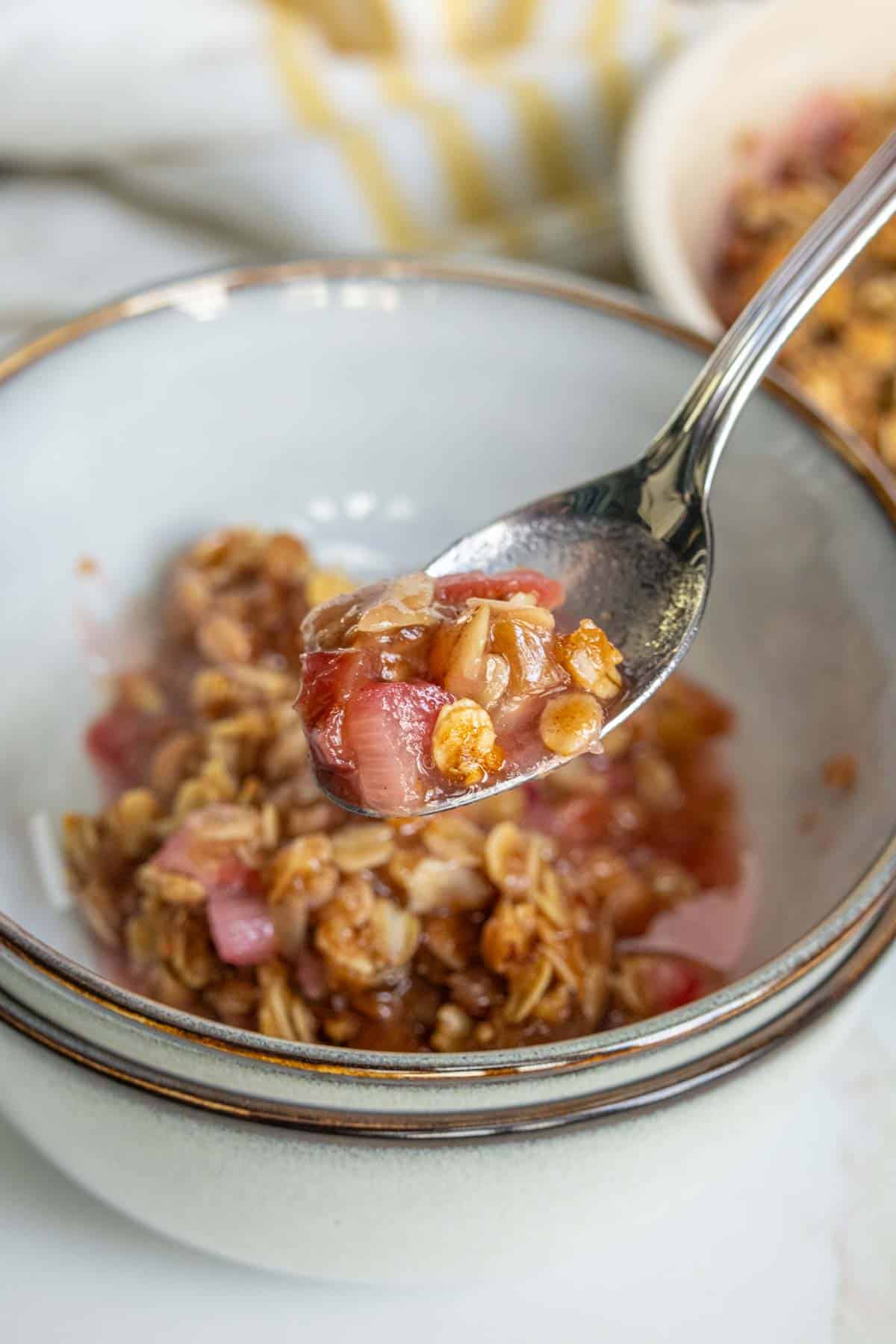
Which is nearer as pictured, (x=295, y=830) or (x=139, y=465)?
(x=295, y=830)

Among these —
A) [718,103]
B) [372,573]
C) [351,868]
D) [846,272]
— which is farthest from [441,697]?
[718,103]

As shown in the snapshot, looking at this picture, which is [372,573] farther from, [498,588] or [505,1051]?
[505,1051]

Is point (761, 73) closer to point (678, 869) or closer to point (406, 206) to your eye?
point (406, 206)

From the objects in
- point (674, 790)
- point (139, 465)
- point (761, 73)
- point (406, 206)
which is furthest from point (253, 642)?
point (761, 73)

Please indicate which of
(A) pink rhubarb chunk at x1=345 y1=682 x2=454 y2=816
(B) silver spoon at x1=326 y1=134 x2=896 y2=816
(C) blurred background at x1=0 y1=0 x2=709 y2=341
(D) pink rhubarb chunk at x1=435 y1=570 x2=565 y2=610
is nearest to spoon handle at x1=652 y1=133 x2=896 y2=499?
(B) silver spoon at x1=326 y1=134 x2=896 y2=816

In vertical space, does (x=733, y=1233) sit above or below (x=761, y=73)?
below

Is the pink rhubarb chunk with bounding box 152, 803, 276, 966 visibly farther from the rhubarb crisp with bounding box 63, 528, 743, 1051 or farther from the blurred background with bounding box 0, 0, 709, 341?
the blurred background with bounding box 0, 0, 709, 341

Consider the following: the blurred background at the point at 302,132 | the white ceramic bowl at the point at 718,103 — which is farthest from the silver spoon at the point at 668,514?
the blurred background at the point at 302,132
